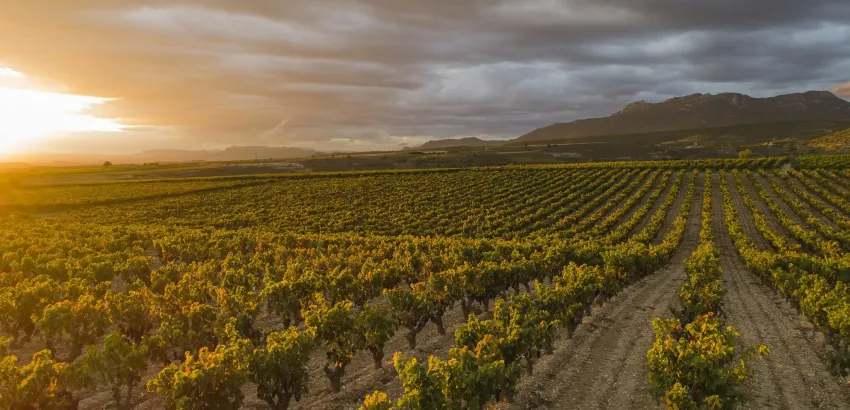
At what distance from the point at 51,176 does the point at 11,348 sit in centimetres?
18483

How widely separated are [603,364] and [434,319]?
9.29 metres

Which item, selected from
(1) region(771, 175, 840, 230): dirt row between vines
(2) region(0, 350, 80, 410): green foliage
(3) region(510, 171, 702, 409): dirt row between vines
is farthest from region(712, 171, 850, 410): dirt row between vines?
(1) region(771, 175, 840, 230): dirt row between vines

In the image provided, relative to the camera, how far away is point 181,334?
21094mm

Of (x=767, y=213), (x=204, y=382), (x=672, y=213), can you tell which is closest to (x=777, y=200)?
(x=767, y=213)

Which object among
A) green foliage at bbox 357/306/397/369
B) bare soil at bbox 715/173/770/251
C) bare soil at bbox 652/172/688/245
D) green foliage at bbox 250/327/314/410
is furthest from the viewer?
bare soil at bbox 652/172/688/245

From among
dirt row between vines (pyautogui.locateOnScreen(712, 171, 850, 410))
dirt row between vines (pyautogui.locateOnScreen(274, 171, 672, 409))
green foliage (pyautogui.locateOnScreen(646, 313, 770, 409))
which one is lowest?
dirt row between vines (pyautogui.locateOnScreen(712, 171, 850, 410))

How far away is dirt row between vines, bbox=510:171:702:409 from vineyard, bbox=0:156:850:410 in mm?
133

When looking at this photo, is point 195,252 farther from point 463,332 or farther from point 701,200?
point 701,200

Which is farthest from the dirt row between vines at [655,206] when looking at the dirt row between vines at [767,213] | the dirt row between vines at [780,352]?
the dirt row between vines at [780,352]

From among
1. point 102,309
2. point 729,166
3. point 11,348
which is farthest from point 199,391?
point 729,166

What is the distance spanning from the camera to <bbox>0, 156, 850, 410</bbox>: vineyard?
16375 mm

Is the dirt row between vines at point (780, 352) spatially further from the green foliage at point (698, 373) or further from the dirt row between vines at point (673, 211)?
the dirt row between vines at point (673, 211)

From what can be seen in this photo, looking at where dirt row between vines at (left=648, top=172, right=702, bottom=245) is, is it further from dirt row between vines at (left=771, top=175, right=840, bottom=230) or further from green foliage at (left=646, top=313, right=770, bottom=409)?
green foliage at (left=646, top=313, right=770, bottom=409)

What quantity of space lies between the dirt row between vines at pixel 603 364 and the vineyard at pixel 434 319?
133 millimetres
